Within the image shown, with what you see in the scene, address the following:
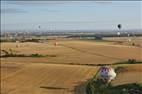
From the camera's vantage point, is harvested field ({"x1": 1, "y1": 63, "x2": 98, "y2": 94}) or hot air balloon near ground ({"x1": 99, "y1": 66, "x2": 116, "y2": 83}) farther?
harvested field ({"x1": 1, "y1": 63, "x2": 98, "y2": 94})

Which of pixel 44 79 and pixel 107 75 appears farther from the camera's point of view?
pixel 44 79

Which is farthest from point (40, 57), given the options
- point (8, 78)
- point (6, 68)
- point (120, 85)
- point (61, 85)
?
point (120, 85)

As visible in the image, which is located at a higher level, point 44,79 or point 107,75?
point 107,75

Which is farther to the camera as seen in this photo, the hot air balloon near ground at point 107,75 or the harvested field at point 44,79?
the harvested field at point 44,79

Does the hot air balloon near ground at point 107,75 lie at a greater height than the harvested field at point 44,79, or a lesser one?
greater

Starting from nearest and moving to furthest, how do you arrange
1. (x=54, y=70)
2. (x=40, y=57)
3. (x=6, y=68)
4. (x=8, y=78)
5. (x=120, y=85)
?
(x=120, y=85) → (x=8, y=78) → (x=54, y=70) → (x=6, y=68) → (x=40, y=57)

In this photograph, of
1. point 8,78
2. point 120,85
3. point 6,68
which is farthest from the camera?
point 6,68

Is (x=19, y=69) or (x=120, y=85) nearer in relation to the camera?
(x=120, y=85)

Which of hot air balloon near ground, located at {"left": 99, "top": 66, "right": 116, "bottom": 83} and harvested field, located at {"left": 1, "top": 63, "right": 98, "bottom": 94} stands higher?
hot air balloon near ground, located at {"left": 99, "top": 66, "right": 116, "bottom": 83}

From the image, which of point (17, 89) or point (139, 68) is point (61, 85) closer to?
point (17, 89)
